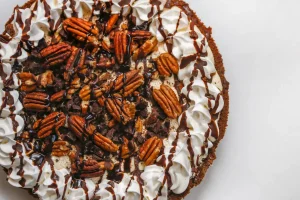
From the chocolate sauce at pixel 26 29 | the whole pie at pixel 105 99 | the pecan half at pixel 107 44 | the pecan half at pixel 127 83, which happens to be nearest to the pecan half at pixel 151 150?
the whole pie at pixel 105 99

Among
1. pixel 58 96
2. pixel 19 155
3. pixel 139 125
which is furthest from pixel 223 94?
pixel 19 155

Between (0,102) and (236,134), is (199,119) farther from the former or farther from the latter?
(0,102)

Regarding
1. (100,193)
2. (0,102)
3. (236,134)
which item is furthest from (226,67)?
(0,102)

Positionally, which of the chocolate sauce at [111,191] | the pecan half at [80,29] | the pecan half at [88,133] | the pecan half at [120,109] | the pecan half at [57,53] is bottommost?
the chocolate sauce at [111,191]

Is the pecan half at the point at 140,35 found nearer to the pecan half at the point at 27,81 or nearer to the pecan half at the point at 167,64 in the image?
the pecan half at the point at 167,64

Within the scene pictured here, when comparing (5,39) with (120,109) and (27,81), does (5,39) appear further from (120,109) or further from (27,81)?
(120,109)
